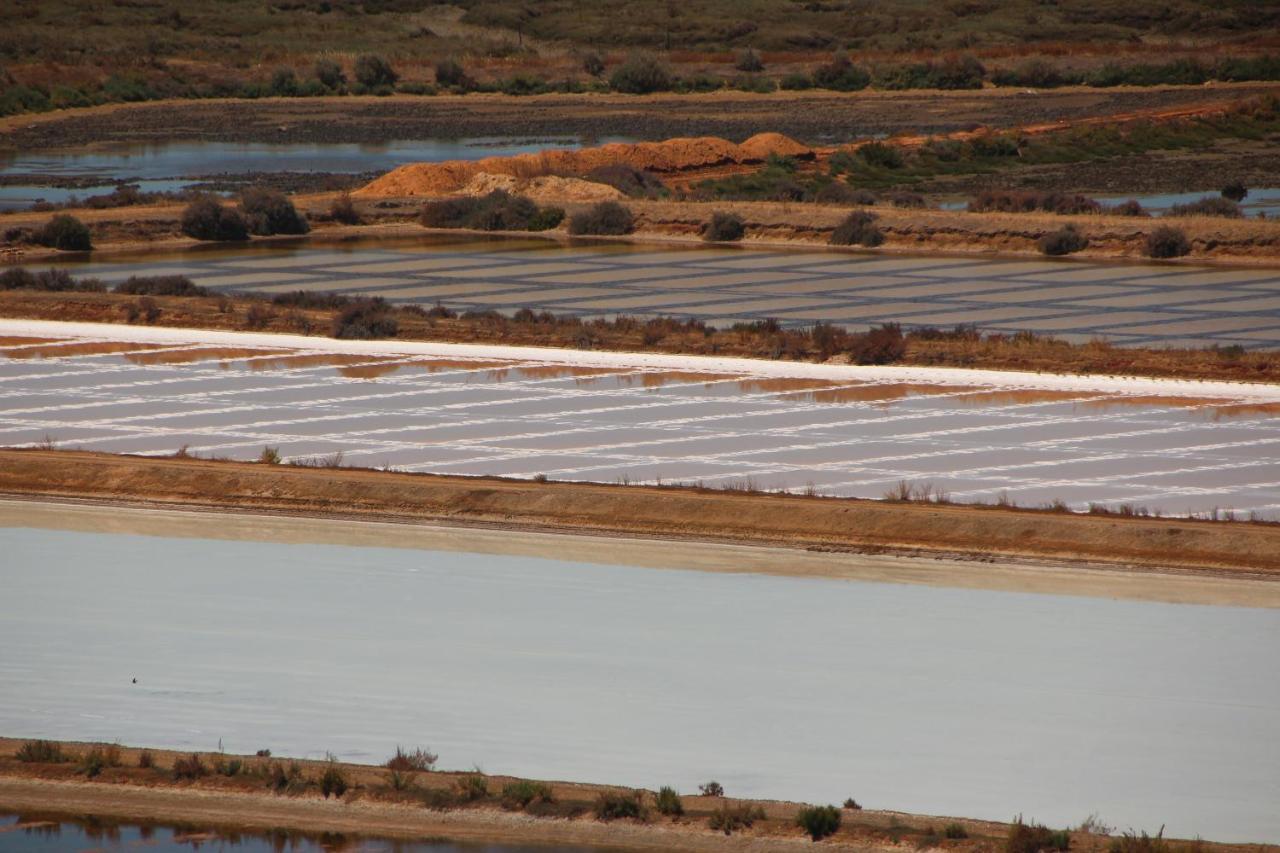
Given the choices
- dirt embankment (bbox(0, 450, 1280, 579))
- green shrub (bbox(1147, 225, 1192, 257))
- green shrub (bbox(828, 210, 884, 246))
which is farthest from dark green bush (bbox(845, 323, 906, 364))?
green shrub (bbox(828, 210, 884, 246))

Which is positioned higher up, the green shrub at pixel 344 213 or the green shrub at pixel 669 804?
the green shrub at pixel 344 213

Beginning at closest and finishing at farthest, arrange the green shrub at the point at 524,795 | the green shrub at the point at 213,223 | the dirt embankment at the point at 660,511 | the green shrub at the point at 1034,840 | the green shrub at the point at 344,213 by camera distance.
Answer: the green shrub at the point at 1034,840 → the green shrub at the point at 524,795 → the dirt embankment at the point at 660,511 → the green shrub at the point at 213,223 → the green shrub at the point at 344,213

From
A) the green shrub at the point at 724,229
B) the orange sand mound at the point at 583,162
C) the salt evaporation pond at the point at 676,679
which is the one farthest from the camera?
the orange sand mound at the point at 583,162

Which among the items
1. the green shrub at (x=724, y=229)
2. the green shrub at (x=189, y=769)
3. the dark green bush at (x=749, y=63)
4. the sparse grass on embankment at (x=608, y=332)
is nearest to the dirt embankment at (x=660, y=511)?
the green shrub at (x=189, y=769)

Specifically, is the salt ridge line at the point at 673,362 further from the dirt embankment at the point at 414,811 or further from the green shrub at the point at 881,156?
the green shrub at the point at 881,156

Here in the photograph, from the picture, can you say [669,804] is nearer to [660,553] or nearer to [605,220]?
[660,553]

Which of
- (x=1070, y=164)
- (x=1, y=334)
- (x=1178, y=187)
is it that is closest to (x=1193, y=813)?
(x=1, y=334)
